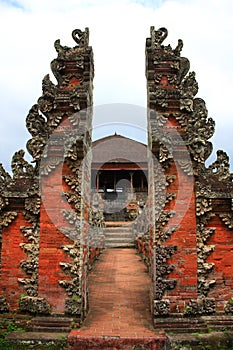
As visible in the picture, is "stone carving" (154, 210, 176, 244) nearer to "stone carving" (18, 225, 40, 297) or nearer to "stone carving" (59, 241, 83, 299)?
"stone carving" (59, 241, 83, 299)

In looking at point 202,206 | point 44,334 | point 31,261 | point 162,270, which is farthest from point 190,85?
point 44,334

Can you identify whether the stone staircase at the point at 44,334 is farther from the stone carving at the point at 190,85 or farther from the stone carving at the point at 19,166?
the stone carving at the point at 190,85

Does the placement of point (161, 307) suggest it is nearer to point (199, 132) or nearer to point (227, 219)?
point (227, 219)

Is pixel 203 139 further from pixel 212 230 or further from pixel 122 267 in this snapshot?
pixel 122 267

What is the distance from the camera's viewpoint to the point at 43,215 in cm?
594

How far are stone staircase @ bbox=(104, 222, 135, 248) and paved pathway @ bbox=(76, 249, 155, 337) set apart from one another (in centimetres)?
403

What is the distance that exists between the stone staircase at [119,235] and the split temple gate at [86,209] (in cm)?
974

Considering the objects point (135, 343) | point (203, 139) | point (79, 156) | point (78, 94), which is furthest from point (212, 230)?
point (78, 94)

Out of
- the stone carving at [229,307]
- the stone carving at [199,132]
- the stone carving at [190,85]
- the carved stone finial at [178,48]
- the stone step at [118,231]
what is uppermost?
the carved stone finial at [178,48]

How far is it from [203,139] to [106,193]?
21.1 m

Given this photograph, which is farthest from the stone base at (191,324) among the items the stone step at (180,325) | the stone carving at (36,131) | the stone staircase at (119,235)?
the stone staircase at (119,235)

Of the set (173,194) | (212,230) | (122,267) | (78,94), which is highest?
(78,94)

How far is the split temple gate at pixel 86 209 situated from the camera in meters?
5.73

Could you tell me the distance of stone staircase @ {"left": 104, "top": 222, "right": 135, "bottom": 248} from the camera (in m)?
15.8
